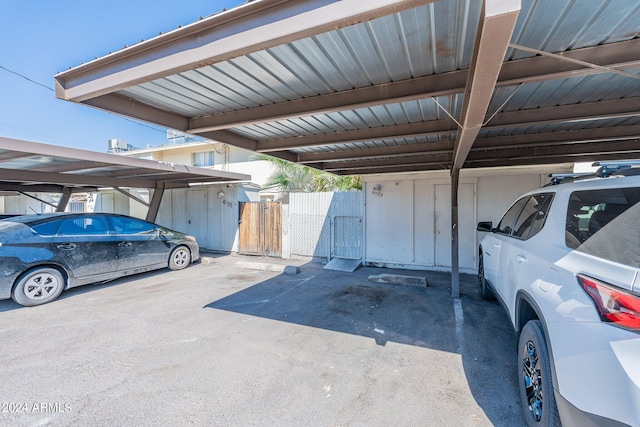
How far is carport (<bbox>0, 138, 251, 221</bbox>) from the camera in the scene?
15.3ft

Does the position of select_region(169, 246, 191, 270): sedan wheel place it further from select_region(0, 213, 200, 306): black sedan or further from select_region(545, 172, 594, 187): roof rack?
select_region(545, 172, 594, 187): roof rack

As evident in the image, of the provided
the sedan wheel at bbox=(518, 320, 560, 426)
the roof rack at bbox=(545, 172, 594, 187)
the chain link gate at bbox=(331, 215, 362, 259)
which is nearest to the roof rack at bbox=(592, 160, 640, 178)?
the roof rack at bbox=(545, 172, 594, 187)

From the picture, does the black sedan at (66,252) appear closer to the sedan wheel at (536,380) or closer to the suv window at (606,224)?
Answer: the sedan wheel at (536,380)

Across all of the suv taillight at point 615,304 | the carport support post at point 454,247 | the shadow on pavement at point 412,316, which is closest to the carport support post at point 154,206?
the shadow on pavement at point 412,316

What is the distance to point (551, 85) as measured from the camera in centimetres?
308

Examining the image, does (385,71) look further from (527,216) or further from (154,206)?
(154,206)

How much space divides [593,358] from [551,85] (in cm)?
303

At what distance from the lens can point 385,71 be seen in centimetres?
288

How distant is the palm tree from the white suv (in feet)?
32.6

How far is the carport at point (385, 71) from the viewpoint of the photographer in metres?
1.90

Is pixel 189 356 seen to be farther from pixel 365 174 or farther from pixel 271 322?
pixel 365 174

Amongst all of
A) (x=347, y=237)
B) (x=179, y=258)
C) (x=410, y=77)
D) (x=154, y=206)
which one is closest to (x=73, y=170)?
(x=154, y=206)

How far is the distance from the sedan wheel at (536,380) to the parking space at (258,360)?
215 millimetres

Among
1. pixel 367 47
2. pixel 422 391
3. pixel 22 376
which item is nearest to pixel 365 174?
pixel 367 47
